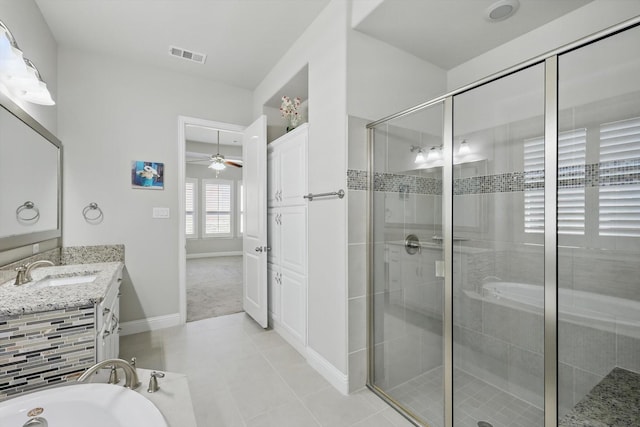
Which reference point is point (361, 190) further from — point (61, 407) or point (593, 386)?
point (61, 407)

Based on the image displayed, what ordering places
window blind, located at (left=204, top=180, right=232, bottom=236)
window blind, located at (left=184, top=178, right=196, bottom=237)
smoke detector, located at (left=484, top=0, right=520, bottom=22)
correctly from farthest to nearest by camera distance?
1. window blind, located at (left=204, top=180, right=232, bottom=236)
2. window blind, located at (left=184, top=178, right=196, bottom=237)
3. smoke detector, located at (left=484, top=0, right=520, bottom=22)

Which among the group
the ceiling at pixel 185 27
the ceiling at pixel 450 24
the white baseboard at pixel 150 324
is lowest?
the white baseboard at pixel 150 324

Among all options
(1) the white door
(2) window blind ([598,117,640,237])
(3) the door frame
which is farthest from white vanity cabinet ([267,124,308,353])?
(2) window blind ([598,117,640,237])

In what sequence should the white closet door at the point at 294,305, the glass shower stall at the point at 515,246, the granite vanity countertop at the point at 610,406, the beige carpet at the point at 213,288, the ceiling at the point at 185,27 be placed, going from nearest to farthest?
1. the granite vanity countertop at the point at 610,406
2. the glass shower stall at the point at 515,246
3. the ceiling at the point at 185,27
4. the white closet door at the point at 294,305
5. the beige carpet at the point at 213,288

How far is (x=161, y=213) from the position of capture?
320 centimetres

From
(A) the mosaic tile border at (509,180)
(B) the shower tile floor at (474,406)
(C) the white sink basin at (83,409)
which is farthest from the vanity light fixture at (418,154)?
(C) the white sink basin at (83,409)

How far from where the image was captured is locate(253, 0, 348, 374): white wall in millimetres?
2076

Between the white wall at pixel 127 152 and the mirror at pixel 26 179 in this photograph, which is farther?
the white wall at pixel 127 152

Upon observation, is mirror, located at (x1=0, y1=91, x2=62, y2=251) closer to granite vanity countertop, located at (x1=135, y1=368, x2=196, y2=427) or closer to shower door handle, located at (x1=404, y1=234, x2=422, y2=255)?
granite vanity countertop, located at (x1=135, y1=368, x2=196, y2=427)

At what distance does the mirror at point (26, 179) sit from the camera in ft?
5.73

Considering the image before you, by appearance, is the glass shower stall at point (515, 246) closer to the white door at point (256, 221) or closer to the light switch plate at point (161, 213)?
the white door at point (256, 221)

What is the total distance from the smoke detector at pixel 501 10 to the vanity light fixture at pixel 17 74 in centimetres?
289

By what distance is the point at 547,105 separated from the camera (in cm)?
123

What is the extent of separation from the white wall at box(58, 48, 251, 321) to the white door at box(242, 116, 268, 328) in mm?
745
